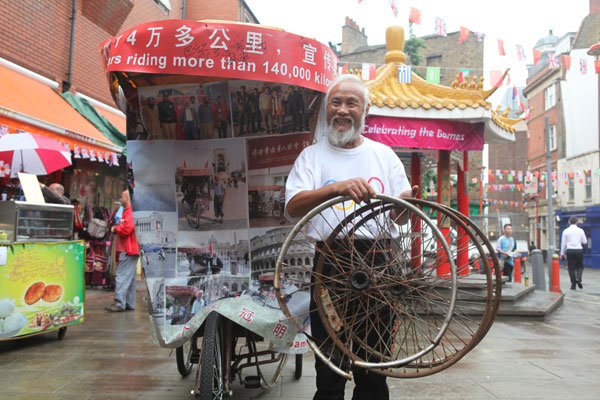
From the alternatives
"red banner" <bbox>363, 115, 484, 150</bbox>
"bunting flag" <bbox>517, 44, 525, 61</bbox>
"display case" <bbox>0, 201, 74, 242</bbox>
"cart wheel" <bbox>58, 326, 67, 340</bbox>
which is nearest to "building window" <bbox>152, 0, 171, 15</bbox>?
"red banner" <bbox>363, 115, 484, 150</bbox>

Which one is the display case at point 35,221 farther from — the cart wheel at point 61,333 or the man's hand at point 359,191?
the man's hand at point 359,191

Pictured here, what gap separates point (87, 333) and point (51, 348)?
835 millimetres

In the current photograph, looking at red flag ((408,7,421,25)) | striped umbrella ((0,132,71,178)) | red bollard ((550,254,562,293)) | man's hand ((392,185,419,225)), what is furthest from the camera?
red flag ((408,7,421,25))

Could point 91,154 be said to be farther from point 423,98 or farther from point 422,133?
point 423,98

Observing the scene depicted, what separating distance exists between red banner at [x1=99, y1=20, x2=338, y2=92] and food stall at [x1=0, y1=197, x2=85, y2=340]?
3.09m

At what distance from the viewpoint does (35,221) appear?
5379 millimetres

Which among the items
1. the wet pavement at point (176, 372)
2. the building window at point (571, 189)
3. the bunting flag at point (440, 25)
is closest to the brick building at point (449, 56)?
the building window at point (571, 189)

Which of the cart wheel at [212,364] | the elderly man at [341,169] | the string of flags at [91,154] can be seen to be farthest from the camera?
the string of flags at [91,154]

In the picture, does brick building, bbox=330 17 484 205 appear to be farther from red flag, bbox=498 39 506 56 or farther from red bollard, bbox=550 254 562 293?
red bollard, bbox=550 254 562 293

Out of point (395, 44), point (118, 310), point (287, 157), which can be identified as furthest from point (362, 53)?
point (287, 157)

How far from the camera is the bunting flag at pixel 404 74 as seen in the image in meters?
9.16

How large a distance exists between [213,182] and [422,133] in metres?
5.81

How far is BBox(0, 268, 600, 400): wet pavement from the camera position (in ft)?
13.0

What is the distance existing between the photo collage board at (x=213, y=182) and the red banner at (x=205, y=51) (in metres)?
0.65
